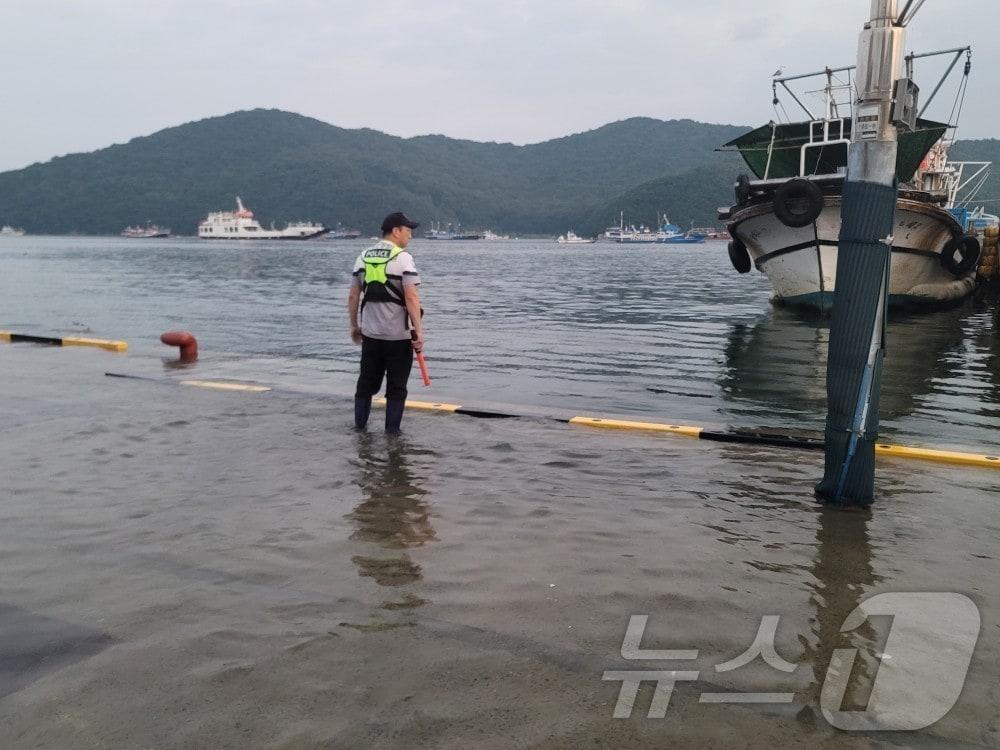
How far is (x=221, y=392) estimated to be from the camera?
9.09m

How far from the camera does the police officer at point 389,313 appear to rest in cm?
679

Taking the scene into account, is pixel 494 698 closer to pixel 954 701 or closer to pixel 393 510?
pixel 954 701

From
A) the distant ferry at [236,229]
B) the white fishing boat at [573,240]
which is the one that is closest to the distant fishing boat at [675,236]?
the white fishing boat at [573,240]

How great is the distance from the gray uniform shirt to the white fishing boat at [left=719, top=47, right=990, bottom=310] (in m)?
14.9

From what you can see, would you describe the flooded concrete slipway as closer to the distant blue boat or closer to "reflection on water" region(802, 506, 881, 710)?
"reflection on water" region(802, 506, 881, 710)

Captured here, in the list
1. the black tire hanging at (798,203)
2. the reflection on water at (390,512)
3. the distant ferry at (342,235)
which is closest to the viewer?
the reflection on water at (390,512)

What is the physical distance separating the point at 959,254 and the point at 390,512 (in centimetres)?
2196

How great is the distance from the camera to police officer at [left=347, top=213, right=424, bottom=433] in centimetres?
679

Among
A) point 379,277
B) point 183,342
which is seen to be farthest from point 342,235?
point 379,277

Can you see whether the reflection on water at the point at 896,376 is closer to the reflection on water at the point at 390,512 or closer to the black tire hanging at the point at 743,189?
the black tire hanging at the point at 743,189

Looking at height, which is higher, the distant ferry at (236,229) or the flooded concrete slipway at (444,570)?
the distant ferry at (236,229)

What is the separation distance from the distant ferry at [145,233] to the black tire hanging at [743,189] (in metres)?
192

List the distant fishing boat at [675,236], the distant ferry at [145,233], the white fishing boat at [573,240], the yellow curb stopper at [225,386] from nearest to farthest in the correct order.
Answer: the yellow curb stopper at [225,386] < the distant fishing boat at [675,236] < the white fishing boat at [573,240] < the distant ferry at [145,233]

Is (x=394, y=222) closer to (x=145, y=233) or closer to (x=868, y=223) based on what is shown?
(x=868, y=223)
